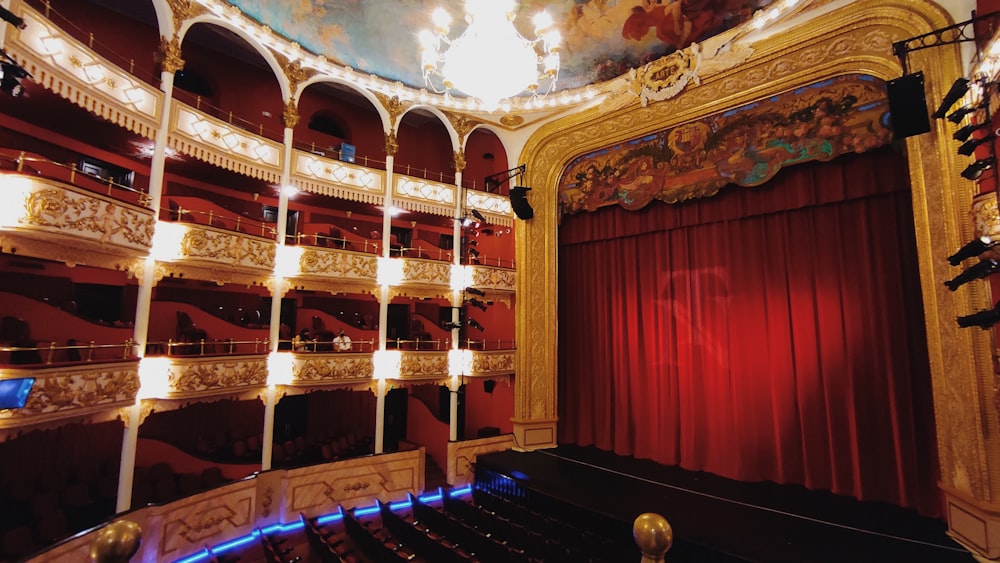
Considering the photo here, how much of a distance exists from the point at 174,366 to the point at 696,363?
9.08m

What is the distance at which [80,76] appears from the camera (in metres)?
6.20

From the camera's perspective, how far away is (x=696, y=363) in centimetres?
983

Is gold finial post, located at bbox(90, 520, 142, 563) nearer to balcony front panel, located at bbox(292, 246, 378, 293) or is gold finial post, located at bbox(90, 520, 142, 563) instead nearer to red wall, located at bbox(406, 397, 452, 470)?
balcony front panel, located at bbox(292, 246, 378, 293)

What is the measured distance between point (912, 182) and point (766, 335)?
10.7 feet

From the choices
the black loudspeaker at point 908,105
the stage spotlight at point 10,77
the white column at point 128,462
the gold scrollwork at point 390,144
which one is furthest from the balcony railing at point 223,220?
the black loudspeaker at point 908,105

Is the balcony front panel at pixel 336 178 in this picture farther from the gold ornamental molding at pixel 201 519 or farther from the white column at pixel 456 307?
the gold ornamental molding at pixel 201 519

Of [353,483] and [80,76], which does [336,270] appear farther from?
[80,76]

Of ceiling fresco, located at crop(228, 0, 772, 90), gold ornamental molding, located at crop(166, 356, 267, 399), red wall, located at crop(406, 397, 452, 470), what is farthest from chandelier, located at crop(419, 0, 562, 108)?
red wall, located at crop(406, 397, 452, 470)

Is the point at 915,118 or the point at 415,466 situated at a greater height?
the point at 915,118

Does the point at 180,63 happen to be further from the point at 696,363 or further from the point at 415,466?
the point at 696,363

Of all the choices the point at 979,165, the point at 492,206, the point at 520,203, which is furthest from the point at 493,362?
the point at 979,165

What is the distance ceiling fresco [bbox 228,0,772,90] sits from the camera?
8898mm

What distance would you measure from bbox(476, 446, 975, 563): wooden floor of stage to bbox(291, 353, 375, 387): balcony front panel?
317 centimetres

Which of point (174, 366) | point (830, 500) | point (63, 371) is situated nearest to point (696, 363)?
point (830, 500)
